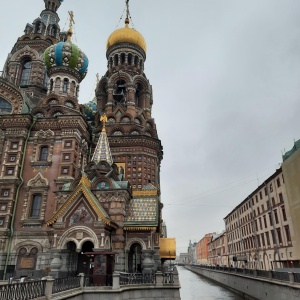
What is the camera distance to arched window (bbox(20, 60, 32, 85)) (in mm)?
29975

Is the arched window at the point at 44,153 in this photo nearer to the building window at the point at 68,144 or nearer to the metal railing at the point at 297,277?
the building window at the point at 68,144

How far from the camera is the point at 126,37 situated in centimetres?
3372

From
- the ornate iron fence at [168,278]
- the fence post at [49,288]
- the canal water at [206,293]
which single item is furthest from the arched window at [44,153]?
the canal water at [206,293]

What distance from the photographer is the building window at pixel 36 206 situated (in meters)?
20.8

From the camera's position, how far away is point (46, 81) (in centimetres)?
3078

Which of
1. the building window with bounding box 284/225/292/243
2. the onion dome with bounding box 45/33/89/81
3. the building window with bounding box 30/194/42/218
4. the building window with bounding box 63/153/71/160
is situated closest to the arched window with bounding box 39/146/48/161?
the building window with bounding box 63/153/71/160

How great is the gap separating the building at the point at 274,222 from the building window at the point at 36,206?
1919 centimetres

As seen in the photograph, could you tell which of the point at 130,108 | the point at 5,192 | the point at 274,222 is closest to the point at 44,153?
the point at 5,192

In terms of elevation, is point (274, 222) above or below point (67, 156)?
below

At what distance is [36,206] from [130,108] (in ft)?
43.9

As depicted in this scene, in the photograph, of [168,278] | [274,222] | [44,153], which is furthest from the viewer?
[274,222]

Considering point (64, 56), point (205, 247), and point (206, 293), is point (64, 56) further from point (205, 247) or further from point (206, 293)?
point (205, 247)

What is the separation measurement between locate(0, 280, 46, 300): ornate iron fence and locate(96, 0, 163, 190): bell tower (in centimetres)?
1622

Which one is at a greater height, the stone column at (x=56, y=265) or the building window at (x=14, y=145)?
the building window at (x=14, y=145)
